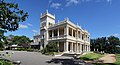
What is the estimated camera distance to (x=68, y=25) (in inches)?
1565

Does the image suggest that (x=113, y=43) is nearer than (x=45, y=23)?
No

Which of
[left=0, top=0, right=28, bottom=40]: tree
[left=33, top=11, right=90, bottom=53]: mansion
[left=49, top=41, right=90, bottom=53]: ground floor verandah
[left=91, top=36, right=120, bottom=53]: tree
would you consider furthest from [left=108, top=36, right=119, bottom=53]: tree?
[left=0, top=0, right=28, bottom=40]: tree

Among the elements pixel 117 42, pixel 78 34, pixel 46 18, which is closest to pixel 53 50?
pixel 46 18

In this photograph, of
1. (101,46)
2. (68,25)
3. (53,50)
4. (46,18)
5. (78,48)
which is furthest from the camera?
(101,46)

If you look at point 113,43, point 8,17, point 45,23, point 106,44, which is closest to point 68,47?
point 45,23

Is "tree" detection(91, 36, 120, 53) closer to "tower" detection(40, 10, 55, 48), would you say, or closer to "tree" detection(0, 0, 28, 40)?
"tower" detection(40, 10, 55, 48)

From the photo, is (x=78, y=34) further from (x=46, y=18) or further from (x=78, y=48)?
(x=46, y=18)

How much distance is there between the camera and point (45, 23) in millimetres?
44938

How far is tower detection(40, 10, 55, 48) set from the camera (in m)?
44.5

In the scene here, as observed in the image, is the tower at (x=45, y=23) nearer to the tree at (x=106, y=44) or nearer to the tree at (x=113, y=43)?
the tree at (x=106, y=44)

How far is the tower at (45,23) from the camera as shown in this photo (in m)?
44.5

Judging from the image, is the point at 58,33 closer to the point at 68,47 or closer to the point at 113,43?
the point at 68,47

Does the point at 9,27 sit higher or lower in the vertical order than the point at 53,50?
higher

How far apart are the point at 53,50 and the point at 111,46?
178ft
